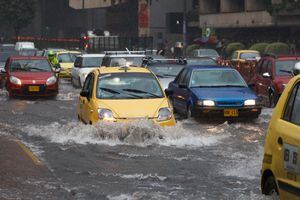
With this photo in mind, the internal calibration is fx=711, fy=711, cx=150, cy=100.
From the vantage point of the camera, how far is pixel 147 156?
11609 millimetres

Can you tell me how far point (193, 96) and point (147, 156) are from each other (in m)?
5.33

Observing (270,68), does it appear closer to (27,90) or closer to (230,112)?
(230,112)

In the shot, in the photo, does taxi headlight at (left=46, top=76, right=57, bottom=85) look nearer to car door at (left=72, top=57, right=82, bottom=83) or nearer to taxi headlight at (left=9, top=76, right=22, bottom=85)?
taxi headlight at (left=9, top=76, right=22, bottom=85)

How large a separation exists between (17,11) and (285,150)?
304 ft

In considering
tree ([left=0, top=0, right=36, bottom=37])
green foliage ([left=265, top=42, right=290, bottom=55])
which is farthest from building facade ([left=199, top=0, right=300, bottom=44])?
tree ([left=0, top=0, right=36, bottom=37])

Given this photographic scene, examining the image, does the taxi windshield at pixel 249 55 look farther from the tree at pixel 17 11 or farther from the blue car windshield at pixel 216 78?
the tree at pixel 17 11

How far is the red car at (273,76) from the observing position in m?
19.4

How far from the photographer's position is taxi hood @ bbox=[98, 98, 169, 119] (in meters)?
12.9

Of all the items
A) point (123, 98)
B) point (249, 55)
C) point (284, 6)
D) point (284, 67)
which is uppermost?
point (284, 6)

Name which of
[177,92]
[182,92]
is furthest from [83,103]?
[177,92]

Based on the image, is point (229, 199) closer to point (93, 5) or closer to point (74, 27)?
point (93, 5)

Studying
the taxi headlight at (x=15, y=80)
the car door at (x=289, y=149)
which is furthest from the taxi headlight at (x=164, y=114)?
the taxi headlight at (x=15, y=80)

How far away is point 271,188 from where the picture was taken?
6.96 meters

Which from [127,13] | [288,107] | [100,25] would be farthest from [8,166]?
[100,25]
